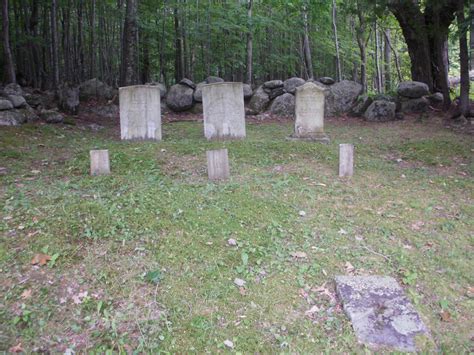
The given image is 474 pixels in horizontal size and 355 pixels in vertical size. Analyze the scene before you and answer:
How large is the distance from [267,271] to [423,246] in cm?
189

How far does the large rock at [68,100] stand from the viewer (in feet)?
38.7

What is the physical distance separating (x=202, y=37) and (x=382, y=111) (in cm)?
801

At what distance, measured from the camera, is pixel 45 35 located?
15609mm

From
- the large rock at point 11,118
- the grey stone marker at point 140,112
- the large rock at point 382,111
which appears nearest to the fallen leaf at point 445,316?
the grey stone marker at point 140,112

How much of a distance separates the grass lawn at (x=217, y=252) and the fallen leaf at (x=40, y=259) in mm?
56

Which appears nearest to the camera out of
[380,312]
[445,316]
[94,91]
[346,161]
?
[380,312]

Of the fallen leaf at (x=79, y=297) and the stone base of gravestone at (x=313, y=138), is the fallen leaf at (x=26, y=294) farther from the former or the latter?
the stone base of gravestone at (x=313, y=138)

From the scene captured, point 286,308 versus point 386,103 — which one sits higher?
point 386,103

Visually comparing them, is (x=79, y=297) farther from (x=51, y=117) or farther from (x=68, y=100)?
(x=68, y=100)

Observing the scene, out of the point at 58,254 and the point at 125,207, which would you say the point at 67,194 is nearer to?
the point at 125,207

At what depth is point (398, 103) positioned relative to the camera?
12820mm

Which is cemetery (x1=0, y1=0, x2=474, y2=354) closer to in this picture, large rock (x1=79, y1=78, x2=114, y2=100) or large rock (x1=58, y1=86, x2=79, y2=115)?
large rock (x1=58, y1=86, x2=79, y2=115)

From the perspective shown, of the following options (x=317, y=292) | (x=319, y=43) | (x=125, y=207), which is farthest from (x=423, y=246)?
(x=319, y=43)

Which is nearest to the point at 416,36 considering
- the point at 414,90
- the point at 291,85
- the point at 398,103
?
the point at 414,90
